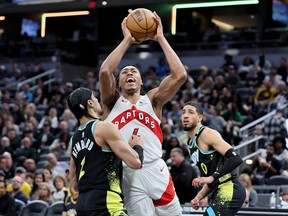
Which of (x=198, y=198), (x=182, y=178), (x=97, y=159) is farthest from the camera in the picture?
(x=182, y=178)

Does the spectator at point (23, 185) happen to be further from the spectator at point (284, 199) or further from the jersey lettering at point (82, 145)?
the jersey lettering at point (82, 145)

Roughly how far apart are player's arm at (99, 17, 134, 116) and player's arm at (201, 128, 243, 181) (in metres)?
1.27

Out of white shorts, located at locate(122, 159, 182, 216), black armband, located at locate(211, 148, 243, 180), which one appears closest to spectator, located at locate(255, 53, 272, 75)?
black armband, located at locate(211, 148, 243, 180)

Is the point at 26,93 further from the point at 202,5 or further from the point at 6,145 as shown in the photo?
the point at 202,5

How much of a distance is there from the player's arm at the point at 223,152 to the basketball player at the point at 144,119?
0.71 metres

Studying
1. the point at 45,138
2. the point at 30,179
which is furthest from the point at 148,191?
the point at 45,138

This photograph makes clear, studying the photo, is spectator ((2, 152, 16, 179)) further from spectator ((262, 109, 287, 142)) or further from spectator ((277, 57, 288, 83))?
spectator ((277, 57, 288, 83))

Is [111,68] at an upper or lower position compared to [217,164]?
upper

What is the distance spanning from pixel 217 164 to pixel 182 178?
4.96 meters

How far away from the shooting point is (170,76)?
890cm

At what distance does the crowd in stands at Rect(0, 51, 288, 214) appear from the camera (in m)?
16.8

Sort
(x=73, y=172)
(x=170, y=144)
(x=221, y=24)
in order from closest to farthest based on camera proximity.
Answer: (x=73, y=172), (x=170, y=144), (x=221, y=24)

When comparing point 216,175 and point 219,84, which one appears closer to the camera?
point 216,175

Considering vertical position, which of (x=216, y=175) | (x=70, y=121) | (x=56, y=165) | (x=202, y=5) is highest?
(x=202, y=5)
